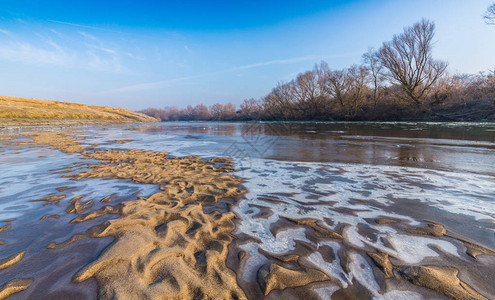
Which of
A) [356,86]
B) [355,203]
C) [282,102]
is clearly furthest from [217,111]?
[355,203]

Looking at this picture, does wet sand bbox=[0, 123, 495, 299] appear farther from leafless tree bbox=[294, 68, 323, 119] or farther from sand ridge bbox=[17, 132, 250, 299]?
leafless tree bbox=[294, 68, 323, 119]

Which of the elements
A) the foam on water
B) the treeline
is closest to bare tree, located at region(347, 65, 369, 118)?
the treeline

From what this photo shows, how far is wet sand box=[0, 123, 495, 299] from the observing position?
1594 mm

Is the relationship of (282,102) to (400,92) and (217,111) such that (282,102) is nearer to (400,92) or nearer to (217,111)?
(400,92)

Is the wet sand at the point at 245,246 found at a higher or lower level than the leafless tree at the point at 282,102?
lower

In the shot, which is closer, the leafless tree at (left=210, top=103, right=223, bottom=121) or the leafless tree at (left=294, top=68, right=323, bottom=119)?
the leafless tree at (left=294, top=68, right=323, bottom=119)

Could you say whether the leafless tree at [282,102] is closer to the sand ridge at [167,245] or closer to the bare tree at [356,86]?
the bare tree at [356,86]

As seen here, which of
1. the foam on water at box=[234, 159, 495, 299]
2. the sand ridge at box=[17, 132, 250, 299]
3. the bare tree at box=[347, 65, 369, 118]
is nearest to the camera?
the sand ridge at box=[17, 132, 250, 299]

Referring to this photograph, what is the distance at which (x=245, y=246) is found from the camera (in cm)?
217

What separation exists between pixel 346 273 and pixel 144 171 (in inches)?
196

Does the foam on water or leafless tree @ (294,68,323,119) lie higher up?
leafless tree @ (294,68,323,119)

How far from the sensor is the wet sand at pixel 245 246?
1594 millimetres

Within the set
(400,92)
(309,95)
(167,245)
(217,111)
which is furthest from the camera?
(217,111)

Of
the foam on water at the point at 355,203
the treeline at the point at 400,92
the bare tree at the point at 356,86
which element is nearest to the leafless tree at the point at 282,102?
the treeline at the point at 400,92
